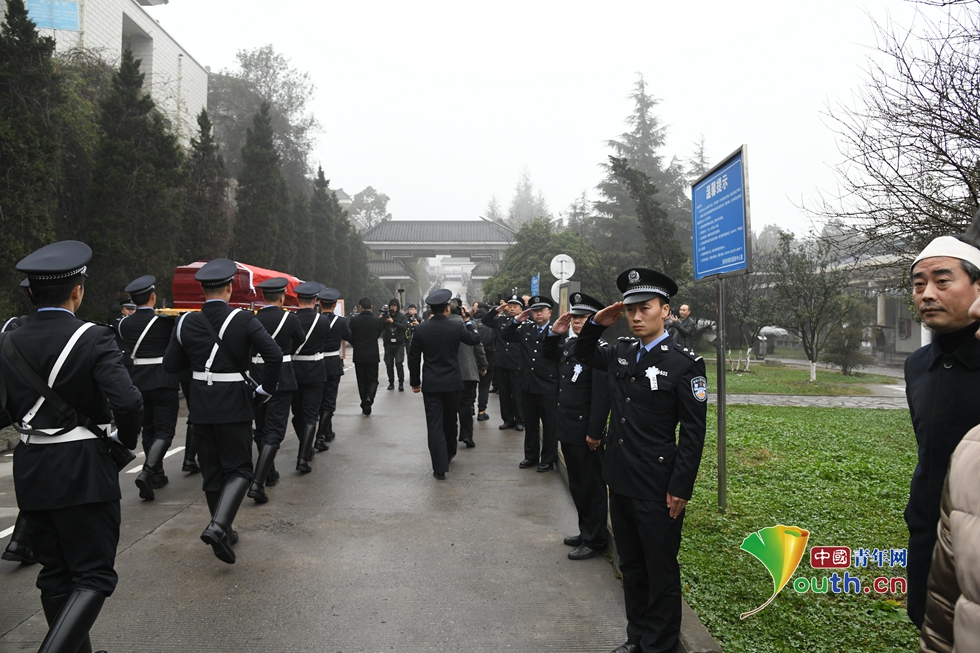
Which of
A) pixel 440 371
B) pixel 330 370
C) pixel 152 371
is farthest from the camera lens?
pixel 330 370

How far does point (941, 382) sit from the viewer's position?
7.84ft

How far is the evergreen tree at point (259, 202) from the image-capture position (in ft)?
89.8

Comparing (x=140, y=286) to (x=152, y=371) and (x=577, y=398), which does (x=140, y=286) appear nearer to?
(x=152, y=371)

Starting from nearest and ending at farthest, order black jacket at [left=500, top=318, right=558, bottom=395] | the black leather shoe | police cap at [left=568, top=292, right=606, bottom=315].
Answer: the black leather shoe < police cap at [left=568, top=292, right=606, bottom=315] < black jacket at [left=500, top=318, right=558, bottom=395]

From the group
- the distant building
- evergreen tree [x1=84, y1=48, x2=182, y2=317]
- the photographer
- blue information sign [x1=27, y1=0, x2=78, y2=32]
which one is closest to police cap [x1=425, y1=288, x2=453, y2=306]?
the photographer

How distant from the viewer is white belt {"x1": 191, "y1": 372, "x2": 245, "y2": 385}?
5121 millimetres

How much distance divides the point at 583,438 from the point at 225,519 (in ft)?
8.52

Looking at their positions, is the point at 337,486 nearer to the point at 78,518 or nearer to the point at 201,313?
the point at 201,313

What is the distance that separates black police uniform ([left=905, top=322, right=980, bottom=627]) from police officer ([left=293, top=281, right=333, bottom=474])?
243 inches

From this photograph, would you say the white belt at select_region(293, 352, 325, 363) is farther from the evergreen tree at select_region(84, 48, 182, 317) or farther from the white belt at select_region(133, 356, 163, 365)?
the evergreen tree at select_region(84, 48, 182, 317)

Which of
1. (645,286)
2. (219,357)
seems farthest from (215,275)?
(645,286)

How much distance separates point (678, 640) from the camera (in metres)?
3.50

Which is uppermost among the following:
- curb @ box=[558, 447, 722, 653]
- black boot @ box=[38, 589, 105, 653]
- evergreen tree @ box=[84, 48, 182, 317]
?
evergreen tree @ box=[84, 48, 182, 317]

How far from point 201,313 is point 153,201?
14.2 meters
